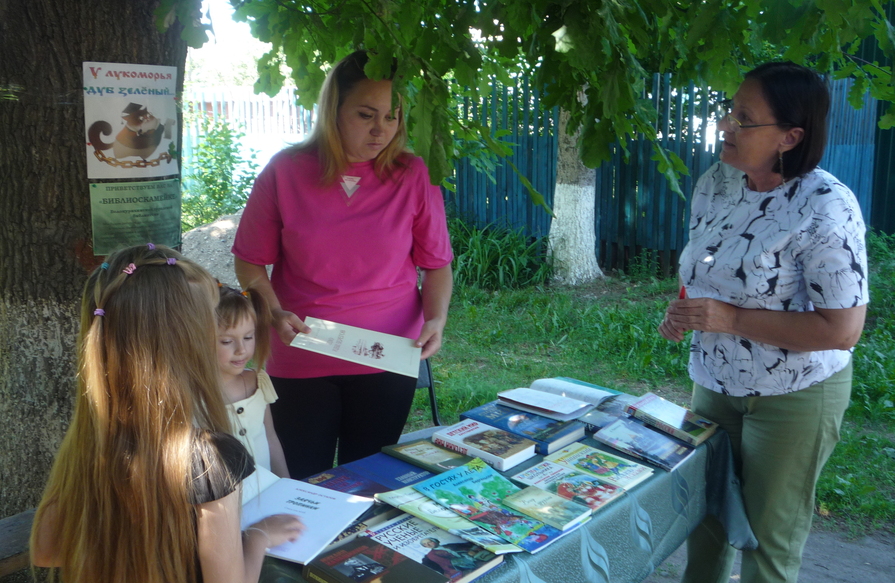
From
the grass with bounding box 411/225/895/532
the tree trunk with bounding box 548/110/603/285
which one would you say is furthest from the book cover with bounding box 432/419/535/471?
the tree trunk with bounding box 548/110/603/285

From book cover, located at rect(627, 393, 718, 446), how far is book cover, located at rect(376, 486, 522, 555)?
0.97 metres

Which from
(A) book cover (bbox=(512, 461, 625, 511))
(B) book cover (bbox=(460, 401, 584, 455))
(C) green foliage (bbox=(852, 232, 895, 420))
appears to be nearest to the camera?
(A) book cover (bbox=(512, 461, 625, 511))

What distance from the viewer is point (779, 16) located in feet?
5.45

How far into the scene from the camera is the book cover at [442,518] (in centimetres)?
158

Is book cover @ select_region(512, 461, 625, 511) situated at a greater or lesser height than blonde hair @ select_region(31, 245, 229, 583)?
lesser

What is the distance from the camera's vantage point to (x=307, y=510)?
1.70 m

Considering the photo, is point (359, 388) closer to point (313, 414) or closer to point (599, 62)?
point (313, 414)

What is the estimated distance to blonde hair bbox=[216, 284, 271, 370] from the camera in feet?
6.93

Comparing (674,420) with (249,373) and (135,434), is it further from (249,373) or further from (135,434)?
(135,434)

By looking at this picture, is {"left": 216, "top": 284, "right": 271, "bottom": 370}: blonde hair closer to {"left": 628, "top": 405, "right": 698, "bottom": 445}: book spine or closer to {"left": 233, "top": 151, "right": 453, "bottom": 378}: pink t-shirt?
{"left": 233, "top": 151, "right": 453, "bottom": 378}: pink t-shirt

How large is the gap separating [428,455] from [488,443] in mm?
194

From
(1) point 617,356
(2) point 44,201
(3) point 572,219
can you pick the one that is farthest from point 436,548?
(3) point 572,219

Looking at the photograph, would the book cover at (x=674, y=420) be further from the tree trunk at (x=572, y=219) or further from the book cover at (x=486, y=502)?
the tree trunk at (x=572, y=219)

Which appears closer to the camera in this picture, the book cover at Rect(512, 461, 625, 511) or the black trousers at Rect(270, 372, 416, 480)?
the book cover at Rect(512, 461, 625, 511)
